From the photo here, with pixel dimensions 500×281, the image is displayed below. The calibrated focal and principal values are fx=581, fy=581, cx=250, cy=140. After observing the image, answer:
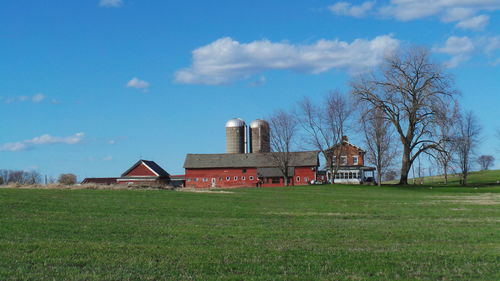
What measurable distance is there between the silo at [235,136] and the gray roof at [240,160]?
6.75 metres

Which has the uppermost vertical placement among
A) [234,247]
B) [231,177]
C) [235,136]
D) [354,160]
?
[235,136]

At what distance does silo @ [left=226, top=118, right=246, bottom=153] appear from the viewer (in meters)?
103

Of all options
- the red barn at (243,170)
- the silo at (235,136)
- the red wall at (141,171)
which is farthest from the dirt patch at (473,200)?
the silo at (235,136)

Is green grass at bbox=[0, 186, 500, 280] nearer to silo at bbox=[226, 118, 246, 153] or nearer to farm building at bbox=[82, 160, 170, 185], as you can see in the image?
farm building at bbox=[82, 160, 170, 185]

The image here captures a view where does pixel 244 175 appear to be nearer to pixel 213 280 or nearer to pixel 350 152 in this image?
pixel 350 152

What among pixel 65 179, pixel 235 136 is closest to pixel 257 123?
Result: pixel 235 136

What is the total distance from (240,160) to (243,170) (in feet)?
6.01

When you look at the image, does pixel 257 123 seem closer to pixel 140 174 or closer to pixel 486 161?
pixel 140 174

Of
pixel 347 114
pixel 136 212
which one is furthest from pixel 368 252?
pixel 347 114

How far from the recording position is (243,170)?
9419cm

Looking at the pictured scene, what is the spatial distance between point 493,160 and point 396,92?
279 feet

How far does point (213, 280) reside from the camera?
9352 millimetres

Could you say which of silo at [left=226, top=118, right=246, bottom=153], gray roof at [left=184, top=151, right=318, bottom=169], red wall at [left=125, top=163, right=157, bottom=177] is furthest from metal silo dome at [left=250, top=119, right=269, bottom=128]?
red wall at [left=125, top=163, right=157, bottom=177]

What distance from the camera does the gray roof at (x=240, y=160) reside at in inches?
3585
